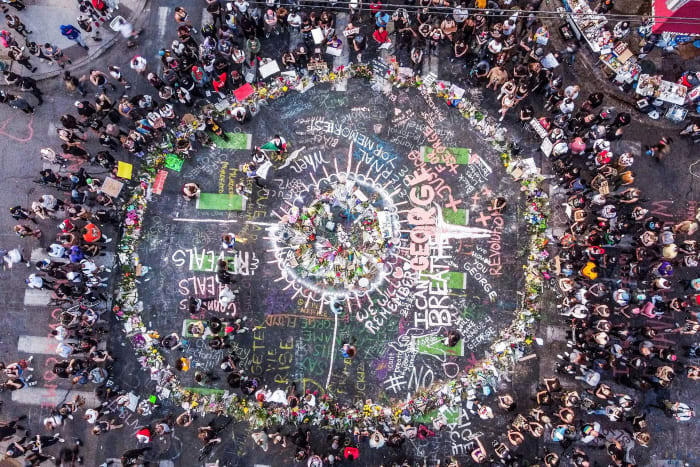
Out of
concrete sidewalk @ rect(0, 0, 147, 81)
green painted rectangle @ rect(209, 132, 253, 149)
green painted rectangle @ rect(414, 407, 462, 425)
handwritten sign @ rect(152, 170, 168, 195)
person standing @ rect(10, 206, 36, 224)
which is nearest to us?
green painted rectangle @ rect(414, 407, 462, 425)

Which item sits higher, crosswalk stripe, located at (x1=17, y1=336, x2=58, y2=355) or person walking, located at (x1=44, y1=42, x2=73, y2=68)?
person walking, located at (x1=44, y1=42, x2=73, y2=68)

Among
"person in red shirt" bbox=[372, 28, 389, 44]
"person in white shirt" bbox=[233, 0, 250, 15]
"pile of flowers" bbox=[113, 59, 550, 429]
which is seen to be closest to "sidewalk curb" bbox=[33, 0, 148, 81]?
"person in white shirt" bbox=[233, 0, 250, 15]

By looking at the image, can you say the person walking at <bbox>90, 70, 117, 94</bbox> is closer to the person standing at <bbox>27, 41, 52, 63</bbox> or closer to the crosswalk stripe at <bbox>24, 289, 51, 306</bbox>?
the person standing at <bbox>27, 41, 52, 63</bbox>

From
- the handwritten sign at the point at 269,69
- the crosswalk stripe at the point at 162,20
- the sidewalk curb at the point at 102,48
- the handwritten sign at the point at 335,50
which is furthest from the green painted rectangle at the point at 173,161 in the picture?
the handwritten sign at the point at 335,50

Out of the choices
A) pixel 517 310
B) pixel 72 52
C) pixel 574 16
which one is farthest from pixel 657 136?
pixel 72 52

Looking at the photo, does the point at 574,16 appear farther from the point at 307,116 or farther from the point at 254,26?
the point at 254,26
